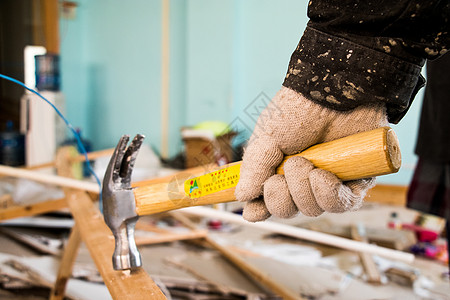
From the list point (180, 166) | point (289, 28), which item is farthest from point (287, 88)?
point (180, 166)

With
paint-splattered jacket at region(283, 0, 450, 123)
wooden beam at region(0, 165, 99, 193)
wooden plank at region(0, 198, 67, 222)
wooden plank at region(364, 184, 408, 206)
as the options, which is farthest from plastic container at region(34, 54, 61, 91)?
paint-splattered jacket at region(283, 0, 450, 123)

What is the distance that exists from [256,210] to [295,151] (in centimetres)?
15

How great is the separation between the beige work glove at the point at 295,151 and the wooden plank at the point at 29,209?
5.32ft

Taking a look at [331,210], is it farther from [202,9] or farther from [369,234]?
[202,9]

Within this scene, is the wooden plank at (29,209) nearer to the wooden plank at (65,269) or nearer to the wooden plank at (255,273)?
the wooden plank at (65,269)

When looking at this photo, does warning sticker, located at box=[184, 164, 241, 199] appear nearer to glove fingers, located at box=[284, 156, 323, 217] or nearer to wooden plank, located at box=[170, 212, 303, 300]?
glove fingers, located at box=[284, 156, 323, 217]

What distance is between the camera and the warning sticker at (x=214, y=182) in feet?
2.84

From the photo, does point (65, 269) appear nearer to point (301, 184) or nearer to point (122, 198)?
point (122, 198)

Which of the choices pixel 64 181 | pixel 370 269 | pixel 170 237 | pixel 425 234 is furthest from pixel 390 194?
pixel 64 181

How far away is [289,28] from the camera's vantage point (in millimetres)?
1636

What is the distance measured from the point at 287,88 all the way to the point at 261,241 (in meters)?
2.08

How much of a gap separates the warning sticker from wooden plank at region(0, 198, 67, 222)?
1.45m

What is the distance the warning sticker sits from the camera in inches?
34.1

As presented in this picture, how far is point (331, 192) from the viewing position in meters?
0.71
